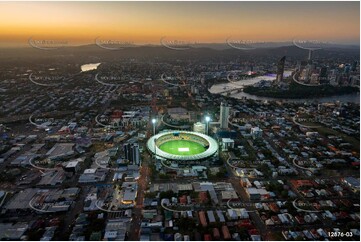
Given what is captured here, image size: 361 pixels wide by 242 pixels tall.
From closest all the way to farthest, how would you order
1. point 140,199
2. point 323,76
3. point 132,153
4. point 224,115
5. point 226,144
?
1. point 140,199
2. point 132,153
3. point 226,144
4. point 224,115
5. point 323,76

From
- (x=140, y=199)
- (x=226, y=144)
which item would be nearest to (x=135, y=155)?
(x=140, y=199)

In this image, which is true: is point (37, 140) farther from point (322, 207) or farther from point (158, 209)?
point (322, 207)

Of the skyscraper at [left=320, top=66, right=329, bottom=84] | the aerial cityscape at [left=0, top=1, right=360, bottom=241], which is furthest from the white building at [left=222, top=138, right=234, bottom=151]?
the skyscraper at [left=320, top=66, right=329, bottom=84]

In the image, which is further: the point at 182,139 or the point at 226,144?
the point at 182,139

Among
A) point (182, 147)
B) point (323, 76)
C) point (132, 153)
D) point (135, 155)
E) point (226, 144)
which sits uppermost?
point (323, 76)

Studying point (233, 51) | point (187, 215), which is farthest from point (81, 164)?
point (233, 51)

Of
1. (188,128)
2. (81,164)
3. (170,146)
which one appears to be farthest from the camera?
(188,128)

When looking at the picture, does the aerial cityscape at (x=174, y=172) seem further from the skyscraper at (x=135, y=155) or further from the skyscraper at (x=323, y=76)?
the skyscraper at (x=323, y=76)

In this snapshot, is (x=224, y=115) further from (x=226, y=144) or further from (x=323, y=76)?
(x=323, y=76)
